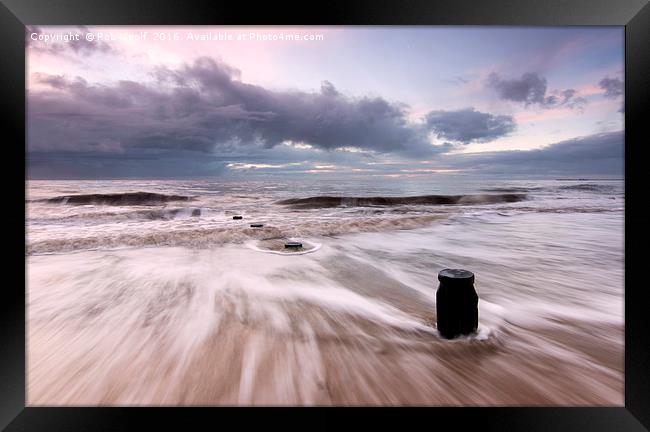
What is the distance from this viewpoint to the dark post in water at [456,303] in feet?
7.03

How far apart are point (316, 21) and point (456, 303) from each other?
211cm

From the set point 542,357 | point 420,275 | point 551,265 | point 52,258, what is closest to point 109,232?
point 52,258

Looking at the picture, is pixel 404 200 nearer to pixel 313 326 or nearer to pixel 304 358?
pixel 313 326

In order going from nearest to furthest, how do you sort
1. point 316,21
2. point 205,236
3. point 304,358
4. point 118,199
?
point 316,21
point 304,358
point 205,236
point 118,199

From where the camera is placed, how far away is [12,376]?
1.64 meters

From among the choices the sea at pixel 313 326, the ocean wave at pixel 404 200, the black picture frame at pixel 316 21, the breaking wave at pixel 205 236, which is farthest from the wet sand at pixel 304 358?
the ocean wave at pixel 404 200

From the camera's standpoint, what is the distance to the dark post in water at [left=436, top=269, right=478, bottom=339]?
2143 millimetres

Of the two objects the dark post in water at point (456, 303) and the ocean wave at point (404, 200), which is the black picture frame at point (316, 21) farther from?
the ocean wave at point (404, 200)

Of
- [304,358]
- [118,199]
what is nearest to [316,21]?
[304,358]

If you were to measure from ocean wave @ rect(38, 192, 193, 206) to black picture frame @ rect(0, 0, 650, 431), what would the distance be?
15998 mm

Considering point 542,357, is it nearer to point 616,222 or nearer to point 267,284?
point 267,284

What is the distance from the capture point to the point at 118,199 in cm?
1700

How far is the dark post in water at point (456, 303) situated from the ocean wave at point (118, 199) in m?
16.8

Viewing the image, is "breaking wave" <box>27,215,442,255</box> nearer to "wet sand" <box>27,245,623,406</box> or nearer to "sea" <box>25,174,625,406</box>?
"sea" <box>25,174,625,406</box>
